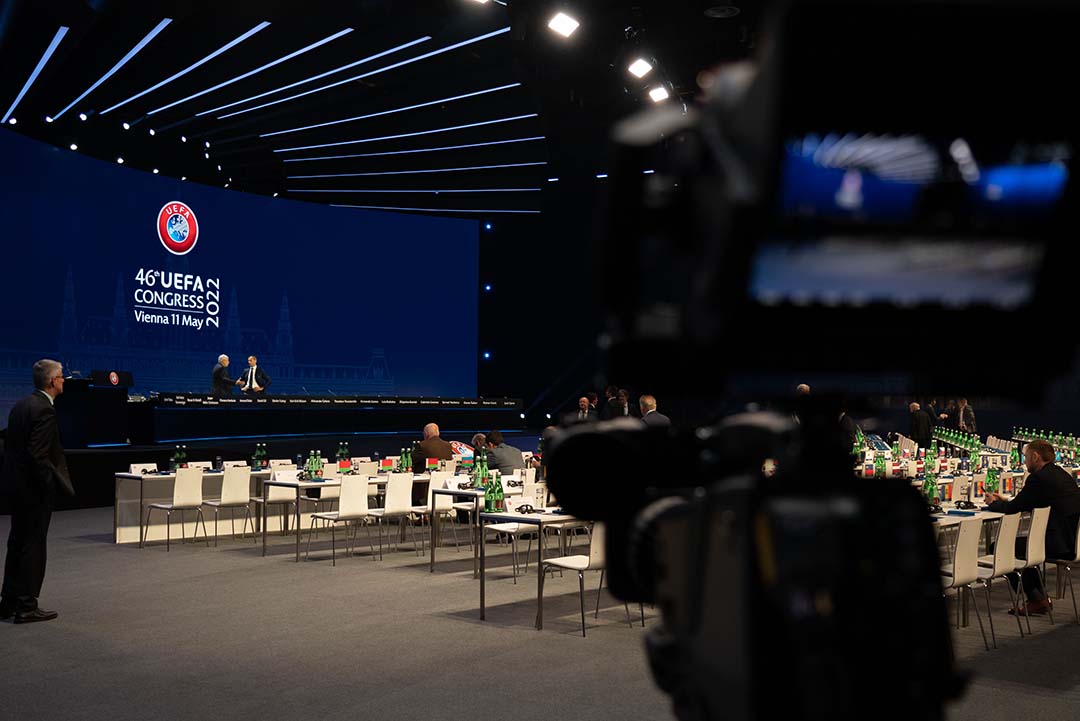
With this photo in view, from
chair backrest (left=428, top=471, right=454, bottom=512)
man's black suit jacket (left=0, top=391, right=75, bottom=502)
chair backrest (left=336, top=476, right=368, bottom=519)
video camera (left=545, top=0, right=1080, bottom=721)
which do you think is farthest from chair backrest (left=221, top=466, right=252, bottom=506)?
video camera (left=545, top=0, right=1080, bottom=721)

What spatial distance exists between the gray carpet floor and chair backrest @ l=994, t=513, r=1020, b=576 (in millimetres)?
429

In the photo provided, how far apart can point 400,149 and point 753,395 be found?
54.7 feet

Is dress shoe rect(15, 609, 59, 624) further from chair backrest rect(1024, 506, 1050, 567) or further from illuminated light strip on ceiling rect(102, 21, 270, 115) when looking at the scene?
Result: illuminated light strip on ceiling rect(102, 21, 270, 115)

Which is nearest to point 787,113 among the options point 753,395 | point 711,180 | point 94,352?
point 711,180

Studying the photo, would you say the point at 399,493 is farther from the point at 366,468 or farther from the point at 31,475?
the point at 31,475

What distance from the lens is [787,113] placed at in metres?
0.81

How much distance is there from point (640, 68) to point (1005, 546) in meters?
6.92

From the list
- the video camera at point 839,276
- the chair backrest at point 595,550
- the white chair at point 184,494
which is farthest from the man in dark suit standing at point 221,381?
the video camera at point 839,276

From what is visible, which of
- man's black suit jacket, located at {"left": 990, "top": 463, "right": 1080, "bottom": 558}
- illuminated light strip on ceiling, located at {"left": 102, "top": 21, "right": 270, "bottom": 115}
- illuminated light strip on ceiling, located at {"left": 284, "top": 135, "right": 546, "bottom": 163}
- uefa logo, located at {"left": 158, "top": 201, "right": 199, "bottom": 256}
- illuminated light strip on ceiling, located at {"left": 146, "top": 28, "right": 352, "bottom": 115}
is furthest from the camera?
illuminated light strip on ceiling, located at {"left": 284, "top": 135, "right": 546, "bottom": 163}

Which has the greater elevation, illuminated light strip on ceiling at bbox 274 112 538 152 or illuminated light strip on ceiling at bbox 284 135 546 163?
illuminated light strip on ceiling at bbox 284 135 546 163

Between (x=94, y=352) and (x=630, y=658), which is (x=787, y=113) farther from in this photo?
(x=94, y=352)

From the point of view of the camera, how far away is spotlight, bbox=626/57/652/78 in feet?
36.5

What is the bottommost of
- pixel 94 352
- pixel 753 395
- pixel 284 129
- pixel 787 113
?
pixel 753 395

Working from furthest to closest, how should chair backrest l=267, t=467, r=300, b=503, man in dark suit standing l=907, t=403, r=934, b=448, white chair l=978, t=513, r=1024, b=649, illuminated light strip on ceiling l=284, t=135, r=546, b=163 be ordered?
illuminated light strip on ceiling l=284, t=135, r=546, b=163
man in dark suit standing l=907, t=403, r=934, b=448
chair backrest l=267, t=467, r=300, b=503
white chair l=978, t=513, r=1024, b=649
